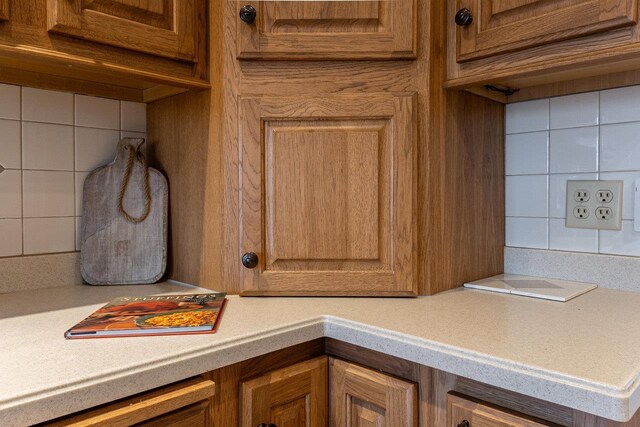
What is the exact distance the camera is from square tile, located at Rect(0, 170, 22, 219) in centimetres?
115

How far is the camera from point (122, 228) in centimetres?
127

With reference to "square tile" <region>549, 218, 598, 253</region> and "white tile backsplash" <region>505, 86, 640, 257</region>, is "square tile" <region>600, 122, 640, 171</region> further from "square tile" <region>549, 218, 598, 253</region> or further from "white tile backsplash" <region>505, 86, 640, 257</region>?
"square tile" <region>549, 218, 598, 253</region>

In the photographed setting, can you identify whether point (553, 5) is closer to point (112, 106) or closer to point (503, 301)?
point (503, 301)

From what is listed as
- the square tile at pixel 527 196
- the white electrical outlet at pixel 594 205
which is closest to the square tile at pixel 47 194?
the square tile at pixel 527 196

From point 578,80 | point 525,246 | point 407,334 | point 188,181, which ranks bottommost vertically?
point 407,334

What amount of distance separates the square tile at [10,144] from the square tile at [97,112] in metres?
0.15

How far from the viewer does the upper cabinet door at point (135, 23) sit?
902 mm

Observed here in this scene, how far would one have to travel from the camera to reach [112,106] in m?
1.32

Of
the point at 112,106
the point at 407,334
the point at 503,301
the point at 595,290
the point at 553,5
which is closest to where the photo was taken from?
the point at 407,334

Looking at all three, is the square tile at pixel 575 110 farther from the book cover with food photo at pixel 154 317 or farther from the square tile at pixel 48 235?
the square tile at pixel 48 235

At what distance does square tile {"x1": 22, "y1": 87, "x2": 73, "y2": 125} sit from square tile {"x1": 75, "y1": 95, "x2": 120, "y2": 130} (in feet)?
0.08

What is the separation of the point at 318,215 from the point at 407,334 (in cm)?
38

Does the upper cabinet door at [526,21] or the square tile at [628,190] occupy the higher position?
the upper cabinet door at [526,21]

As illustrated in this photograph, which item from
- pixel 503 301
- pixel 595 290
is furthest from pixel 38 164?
pixel 595 290
